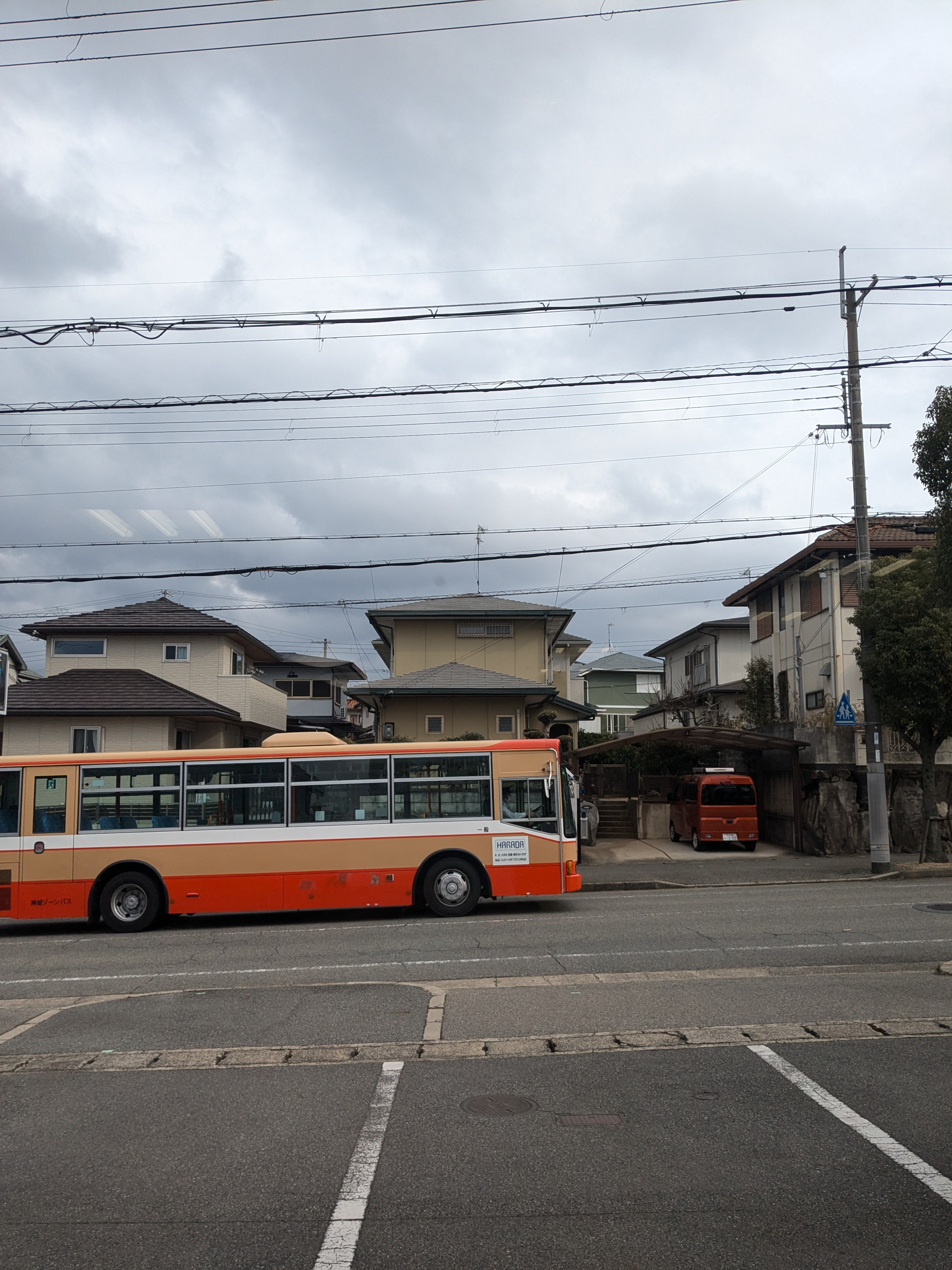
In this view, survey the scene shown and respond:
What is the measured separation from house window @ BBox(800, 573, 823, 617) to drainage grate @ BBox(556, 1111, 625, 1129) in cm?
2449

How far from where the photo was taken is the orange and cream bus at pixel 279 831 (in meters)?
15.1

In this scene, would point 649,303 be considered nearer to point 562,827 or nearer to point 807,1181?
point 562,827

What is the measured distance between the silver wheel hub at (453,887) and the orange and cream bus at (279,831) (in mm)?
18

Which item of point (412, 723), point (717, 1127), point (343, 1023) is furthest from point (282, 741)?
point (412, 723)

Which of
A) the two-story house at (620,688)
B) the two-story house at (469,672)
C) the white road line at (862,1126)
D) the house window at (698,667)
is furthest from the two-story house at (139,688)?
the two-story house at (620,688)

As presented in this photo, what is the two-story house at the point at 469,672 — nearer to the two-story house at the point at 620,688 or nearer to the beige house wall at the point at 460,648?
the beige house wall at the point at 460,648

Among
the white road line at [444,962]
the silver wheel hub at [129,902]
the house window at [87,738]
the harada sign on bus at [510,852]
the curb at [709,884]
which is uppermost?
the house window at [87,738]

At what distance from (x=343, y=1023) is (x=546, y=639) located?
1078 inches

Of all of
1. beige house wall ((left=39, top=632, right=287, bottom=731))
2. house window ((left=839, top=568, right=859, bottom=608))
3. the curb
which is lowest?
the curb

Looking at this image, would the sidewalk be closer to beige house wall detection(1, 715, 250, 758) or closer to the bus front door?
the bus front door

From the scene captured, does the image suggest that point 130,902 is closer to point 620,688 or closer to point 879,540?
point 879,540

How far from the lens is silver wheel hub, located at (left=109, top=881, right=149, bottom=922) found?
15109 mm

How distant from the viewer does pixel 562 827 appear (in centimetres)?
1548

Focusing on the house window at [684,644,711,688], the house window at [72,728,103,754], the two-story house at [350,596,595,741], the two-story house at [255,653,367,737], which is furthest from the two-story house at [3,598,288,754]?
the house window at [684,644,711,688]
